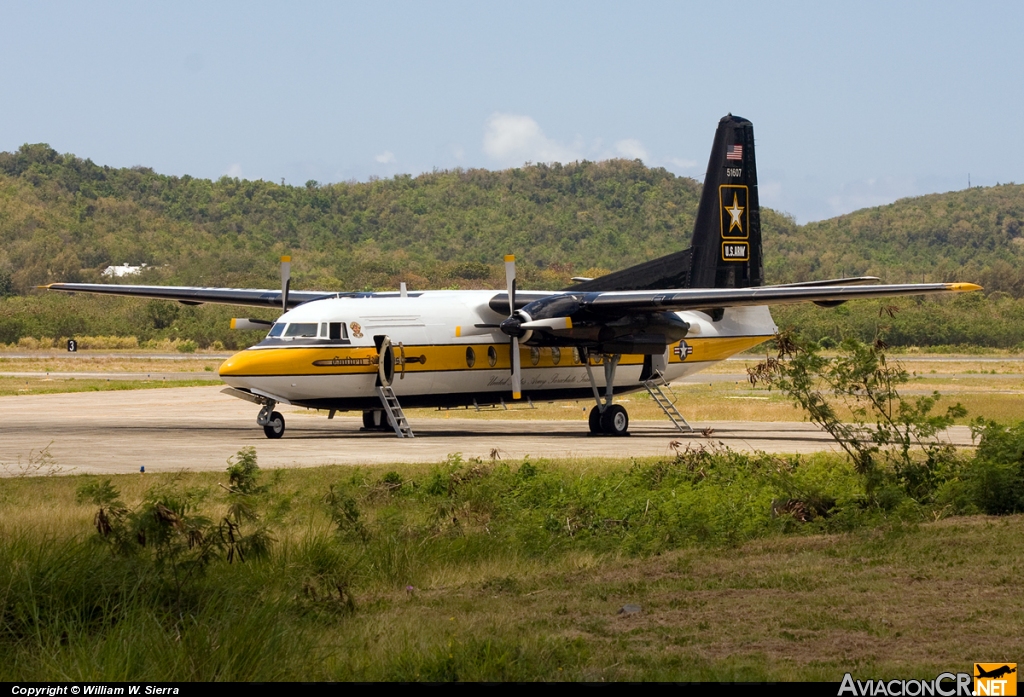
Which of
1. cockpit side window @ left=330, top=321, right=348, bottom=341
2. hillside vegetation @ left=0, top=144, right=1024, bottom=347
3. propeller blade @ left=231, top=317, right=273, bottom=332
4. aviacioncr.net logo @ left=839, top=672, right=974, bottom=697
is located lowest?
aviacioncr.net logo @ left=839, top=672, right=974, bottom=697

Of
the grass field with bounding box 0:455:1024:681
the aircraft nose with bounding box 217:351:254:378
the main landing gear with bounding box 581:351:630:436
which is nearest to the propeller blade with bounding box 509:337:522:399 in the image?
the main landing gear with bounding box 581:351:630:436

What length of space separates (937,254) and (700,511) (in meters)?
157

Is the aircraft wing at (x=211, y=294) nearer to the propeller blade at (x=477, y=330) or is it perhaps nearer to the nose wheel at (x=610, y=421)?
the propeller blade at (x=477, y=330)

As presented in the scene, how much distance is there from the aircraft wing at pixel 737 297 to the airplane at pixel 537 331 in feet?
0.14

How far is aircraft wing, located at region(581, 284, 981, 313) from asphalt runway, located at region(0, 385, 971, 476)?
315 cm

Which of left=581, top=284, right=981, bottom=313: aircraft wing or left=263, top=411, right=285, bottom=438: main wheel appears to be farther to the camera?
left=263, top=411, right=285, bottom=438: main wheel

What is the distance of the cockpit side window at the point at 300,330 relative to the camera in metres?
25.1

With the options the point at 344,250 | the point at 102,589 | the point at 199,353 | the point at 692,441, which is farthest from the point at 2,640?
the point at 344,250

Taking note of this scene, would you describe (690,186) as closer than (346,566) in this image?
No

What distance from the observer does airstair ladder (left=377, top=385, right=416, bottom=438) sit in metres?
26.0

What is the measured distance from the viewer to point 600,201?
166 m

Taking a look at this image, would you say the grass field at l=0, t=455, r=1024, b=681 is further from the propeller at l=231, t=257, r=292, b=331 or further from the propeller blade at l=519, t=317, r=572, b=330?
the propeller at l=231, t=257, r=292, b=331

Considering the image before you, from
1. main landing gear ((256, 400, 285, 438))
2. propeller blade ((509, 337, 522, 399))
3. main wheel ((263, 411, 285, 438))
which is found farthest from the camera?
propeller blade ((509, 337, 522, 399))

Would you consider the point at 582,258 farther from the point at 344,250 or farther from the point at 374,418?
the point at 374,418
